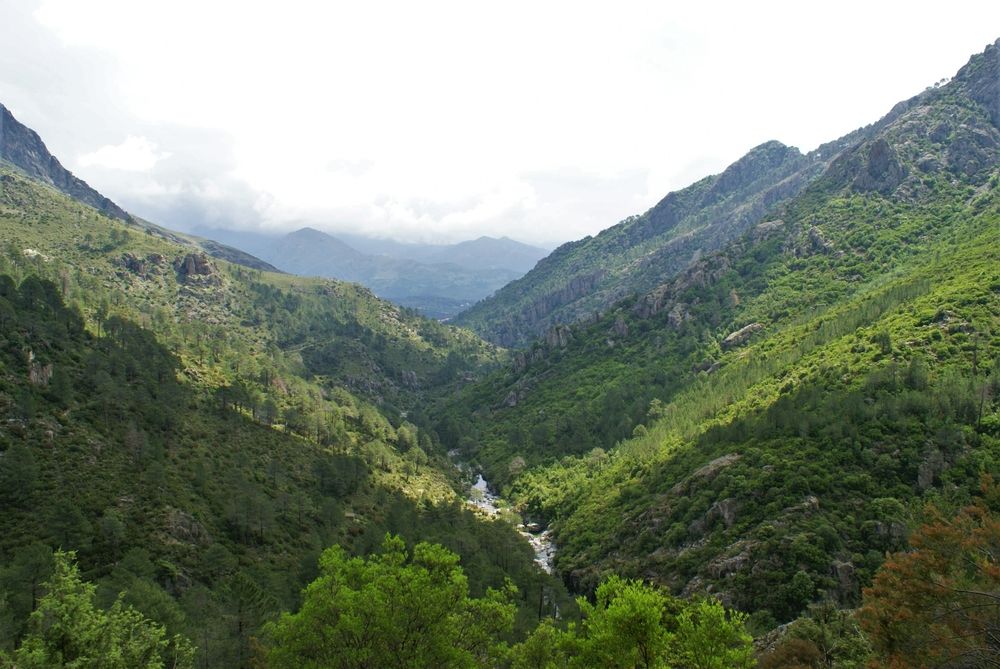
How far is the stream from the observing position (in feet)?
380

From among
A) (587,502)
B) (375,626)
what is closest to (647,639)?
(375,626)

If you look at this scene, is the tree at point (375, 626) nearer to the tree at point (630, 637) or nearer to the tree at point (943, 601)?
the tree at point (630, 637)

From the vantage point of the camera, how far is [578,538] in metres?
114

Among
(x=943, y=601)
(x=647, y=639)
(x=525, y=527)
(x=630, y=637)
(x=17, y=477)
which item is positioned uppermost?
(x=17, y=477)

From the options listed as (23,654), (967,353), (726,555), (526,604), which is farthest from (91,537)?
(967,353)

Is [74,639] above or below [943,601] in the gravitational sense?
above

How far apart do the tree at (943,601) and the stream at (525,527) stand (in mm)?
82476

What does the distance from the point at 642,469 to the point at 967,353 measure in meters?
71.3

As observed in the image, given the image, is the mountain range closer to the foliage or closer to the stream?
the foliage

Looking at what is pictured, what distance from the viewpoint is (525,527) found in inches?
5276

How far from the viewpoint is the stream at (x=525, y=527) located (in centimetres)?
11594

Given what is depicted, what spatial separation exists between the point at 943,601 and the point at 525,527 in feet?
382

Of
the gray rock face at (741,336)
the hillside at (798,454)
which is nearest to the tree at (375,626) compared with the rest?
the hillside at (798,454)

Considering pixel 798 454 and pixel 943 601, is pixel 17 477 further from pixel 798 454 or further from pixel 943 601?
pixel 798 454
